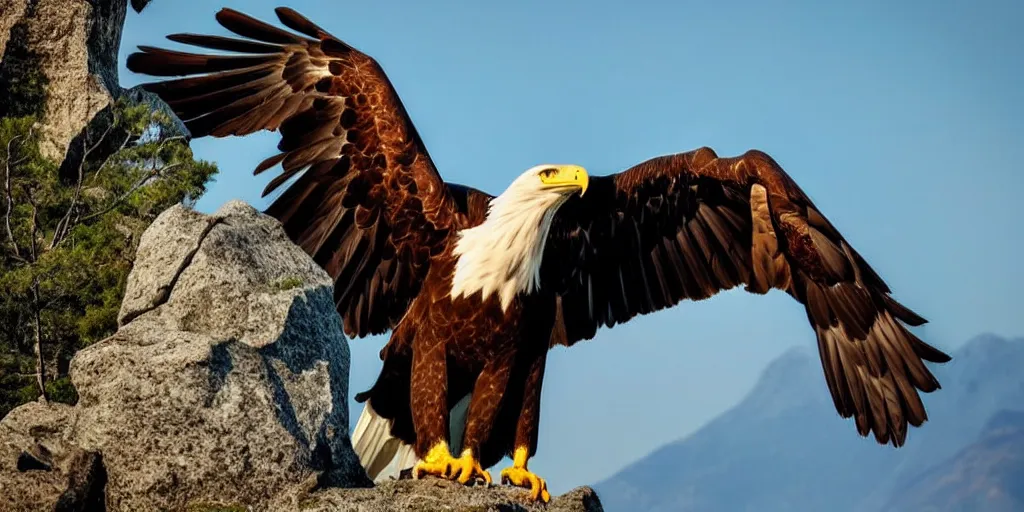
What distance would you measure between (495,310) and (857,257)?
225 cm

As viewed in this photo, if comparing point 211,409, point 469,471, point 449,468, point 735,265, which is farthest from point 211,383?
point 735,265

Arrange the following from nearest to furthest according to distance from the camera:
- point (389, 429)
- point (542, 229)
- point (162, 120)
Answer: point (542, 229) < point (389, 429) < point (162, 120)

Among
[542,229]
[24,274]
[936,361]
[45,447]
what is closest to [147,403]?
[45,447]

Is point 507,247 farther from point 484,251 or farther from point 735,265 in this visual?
point 735,265

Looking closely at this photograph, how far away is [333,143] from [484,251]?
1.16 meters

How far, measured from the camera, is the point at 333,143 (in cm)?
756

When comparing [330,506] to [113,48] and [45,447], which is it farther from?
[113,48]

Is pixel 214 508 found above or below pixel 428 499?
below

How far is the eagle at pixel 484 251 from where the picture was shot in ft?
23.6

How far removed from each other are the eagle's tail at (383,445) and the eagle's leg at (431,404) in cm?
58

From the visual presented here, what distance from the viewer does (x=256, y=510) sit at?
647 cm

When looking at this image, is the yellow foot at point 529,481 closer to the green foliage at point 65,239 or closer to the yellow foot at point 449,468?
the yellow foot at point 449,468

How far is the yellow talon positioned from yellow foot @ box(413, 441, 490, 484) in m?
0.14

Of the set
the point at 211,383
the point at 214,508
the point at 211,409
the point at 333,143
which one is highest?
the point at 333,143
